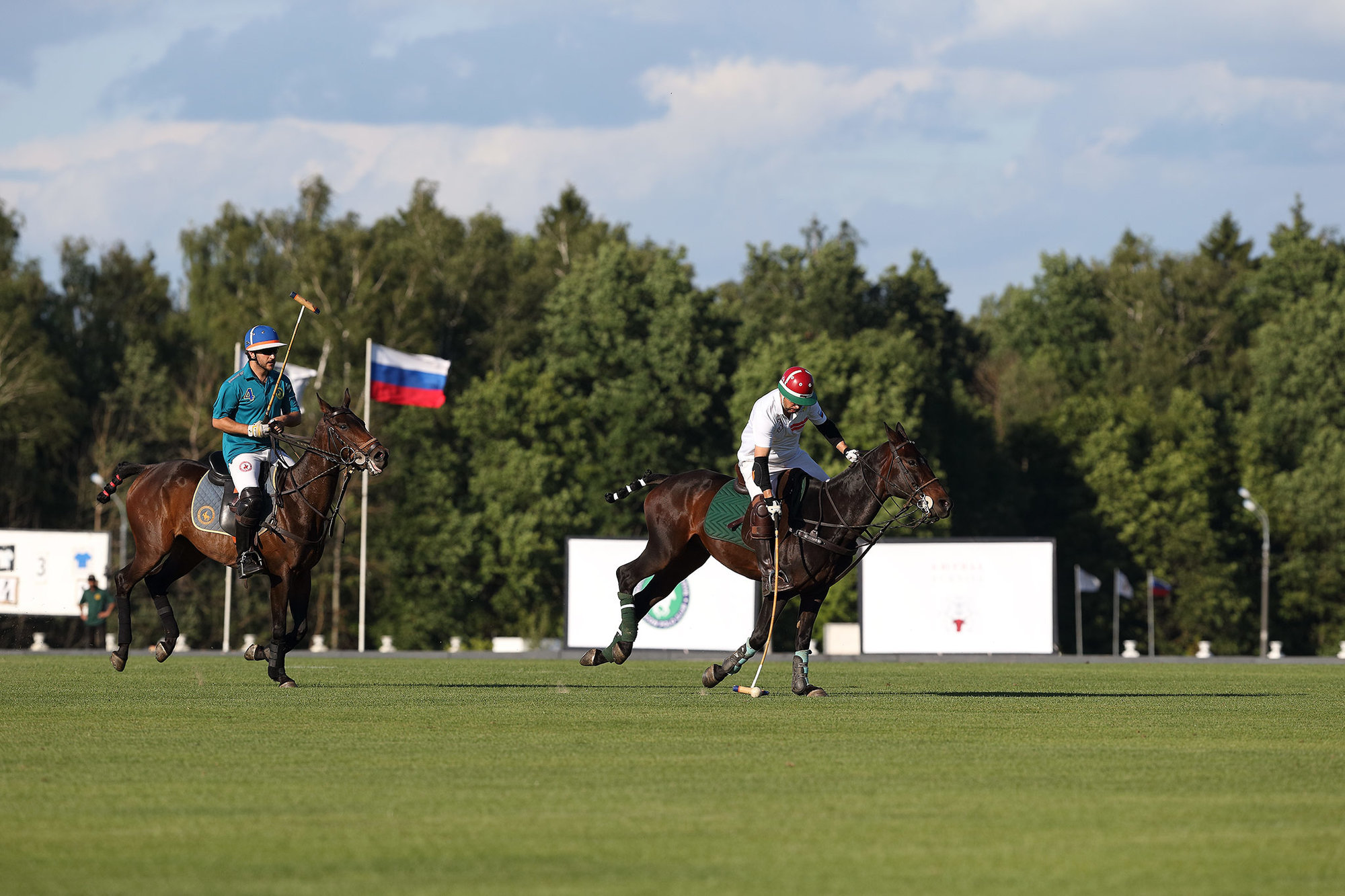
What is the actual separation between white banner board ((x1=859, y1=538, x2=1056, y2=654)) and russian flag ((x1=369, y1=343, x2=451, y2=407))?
12.9 metres

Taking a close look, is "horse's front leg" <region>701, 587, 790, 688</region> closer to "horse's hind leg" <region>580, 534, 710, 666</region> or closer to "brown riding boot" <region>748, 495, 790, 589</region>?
"brown riding boot" <region>748, 495, 790, 589</region>

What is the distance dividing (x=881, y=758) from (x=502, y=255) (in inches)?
2848

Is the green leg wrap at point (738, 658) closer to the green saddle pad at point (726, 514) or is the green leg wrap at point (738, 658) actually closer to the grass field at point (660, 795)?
the grass field at point (660, 795)

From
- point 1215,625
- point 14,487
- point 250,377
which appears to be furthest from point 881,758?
point 1215,625

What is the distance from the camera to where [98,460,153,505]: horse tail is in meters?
18.8

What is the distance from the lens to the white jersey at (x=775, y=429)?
16297mm

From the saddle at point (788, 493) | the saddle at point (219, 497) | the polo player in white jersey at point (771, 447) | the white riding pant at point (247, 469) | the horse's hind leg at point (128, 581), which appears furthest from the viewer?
the horse's hind leg at point (128, 581)

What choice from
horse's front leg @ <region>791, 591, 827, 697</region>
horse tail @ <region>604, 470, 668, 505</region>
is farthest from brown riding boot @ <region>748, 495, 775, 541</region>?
horse tail @ <region>604, 470, 668, 505</region>

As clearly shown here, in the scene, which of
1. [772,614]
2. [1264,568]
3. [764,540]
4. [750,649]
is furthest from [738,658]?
[1264,568]

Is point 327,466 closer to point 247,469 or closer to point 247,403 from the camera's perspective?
point 247,469

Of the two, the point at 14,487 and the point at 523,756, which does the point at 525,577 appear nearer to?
the point at 14,487

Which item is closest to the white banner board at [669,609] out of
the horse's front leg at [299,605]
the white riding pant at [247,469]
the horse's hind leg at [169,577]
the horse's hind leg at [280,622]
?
the horse's hind leg at [169,577]

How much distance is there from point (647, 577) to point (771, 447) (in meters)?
2.09

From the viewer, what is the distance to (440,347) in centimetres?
7850
